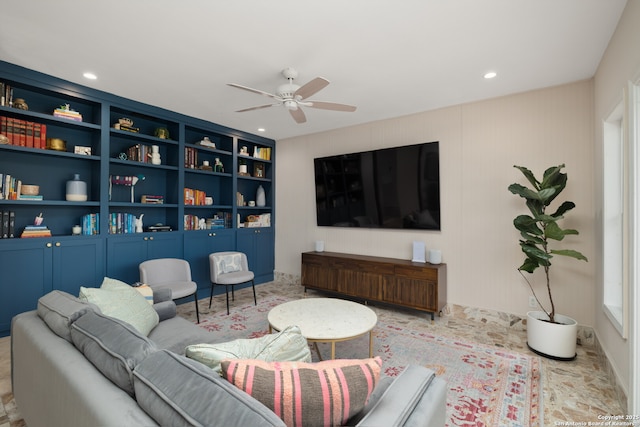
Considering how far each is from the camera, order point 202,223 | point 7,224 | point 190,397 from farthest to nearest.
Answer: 1. point 202,223
2. point 7,224
3. point 190,397

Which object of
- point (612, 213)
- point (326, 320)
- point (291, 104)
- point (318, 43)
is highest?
point (318, 43)

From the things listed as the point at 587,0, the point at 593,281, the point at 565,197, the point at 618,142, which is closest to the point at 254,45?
the point at 587,0

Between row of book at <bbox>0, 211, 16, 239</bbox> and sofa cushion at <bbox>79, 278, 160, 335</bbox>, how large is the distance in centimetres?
170

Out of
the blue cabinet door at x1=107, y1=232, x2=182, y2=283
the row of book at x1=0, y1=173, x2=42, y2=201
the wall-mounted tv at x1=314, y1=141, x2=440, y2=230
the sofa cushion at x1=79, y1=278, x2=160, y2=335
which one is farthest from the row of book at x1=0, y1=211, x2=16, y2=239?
the wall-mounted tv at x1=314, y1=141, x2=440, y2=230

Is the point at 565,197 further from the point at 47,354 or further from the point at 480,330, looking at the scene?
the point at 47,354

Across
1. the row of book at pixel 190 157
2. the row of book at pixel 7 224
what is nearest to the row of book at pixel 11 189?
the row of book at pixel 7 224

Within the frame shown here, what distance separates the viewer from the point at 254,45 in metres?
2.36

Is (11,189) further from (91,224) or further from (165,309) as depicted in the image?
(165,309)

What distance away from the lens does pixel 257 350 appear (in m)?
1.15

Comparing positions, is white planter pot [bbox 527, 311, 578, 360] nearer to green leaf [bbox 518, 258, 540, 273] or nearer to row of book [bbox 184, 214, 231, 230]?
green leaf [bbox 518, 258, 540, 273]

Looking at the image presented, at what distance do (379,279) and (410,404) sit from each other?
2.89 m

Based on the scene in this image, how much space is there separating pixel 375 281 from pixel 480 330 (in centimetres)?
127

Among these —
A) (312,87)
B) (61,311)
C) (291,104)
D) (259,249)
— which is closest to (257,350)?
(61,311)

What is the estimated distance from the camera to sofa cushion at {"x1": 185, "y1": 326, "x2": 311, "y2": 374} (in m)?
1.07
